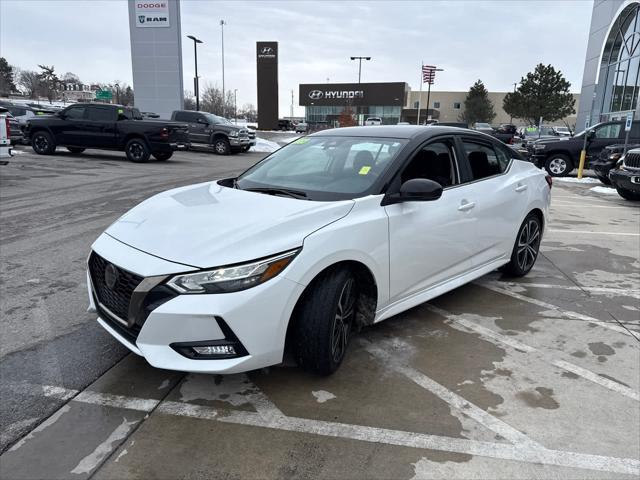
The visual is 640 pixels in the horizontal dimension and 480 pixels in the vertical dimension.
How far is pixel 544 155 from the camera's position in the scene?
680 inches

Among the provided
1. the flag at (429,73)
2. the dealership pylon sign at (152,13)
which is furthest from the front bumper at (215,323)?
the flag at (429,73)

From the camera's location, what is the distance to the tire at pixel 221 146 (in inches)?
900

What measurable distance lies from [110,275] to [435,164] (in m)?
2.57

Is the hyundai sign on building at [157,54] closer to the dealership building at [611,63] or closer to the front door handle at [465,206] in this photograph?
the dealership building at [611,63]

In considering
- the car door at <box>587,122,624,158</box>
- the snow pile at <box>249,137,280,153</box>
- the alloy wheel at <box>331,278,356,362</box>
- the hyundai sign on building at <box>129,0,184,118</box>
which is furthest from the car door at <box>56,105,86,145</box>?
the hyundai sign on building at <box>129,0,184,118</box>

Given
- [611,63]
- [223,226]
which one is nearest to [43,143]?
[223,226]

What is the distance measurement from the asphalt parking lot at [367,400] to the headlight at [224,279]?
0.77 m

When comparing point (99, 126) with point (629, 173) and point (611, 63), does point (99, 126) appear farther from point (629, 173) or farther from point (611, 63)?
point (611, 63)

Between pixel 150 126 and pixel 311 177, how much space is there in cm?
1451

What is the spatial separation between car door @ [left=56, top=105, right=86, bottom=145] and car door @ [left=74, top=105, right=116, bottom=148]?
119mm

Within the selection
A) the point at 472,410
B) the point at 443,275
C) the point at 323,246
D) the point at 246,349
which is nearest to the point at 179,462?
the point at 246,349

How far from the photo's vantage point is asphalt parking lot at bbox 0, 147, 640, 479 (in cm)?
240

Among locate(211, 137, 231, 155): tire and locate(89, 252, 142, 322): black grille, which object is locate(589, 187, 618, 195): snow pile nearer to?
locate(89, 252, 142, 322): black grille

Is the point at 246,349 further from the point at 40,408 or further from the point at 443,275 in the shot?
the point at 443,275
